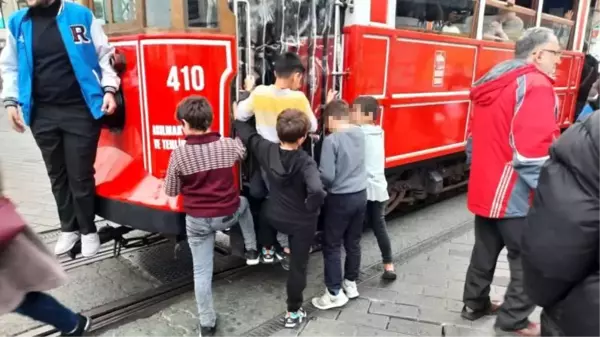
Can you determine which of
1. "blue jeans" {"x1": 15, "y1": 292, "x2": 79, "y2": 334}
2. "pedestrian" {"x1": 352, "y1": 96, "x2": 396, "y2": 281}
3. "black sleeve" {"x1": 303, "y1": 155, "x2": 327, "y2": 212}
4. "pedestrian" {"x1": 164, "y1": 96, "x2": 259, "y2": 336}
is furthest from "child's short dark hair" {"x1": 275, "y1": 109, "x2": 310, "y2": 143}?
"blue jeans" {"x1": 15, "y1": 292, "x2": 79, "y2": 334}

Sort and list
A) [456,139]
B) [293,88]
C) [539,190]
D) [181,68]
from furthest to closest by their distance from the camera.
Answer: [456,139], [293,88], [181,68], [539,190]

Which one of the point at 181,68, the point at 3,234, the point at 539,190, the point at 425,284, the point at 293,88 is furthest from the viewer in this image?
the point at 425,284

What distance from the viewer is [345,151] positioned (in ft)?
9.98

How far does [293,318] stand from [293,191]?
0.80 m

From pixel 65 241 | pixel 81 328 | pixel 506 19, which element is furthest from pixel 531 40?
pixel 506 19

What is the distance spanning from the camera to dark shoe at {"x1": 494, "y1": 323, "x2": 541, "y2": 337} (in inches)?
108

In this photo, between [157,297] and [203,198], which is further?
[157,297]

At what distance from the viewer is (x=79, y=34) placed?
297cm

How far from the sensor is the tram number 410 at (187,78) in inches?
116

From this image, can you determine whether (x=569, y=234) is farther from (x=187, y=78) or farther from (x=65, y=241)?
(x=65, y=241)

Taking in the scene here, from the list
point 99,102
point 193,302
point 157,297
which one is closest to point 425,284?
point 193,302

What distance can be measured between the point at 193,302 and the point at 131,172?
0.96 metres

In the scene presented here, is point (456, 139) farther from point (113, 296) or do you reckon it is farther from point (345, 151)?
point (113, 296)

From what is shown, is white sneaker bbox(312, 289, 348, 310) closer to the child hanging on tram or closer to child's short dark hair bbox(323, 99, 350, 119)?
the child hanging on tram
